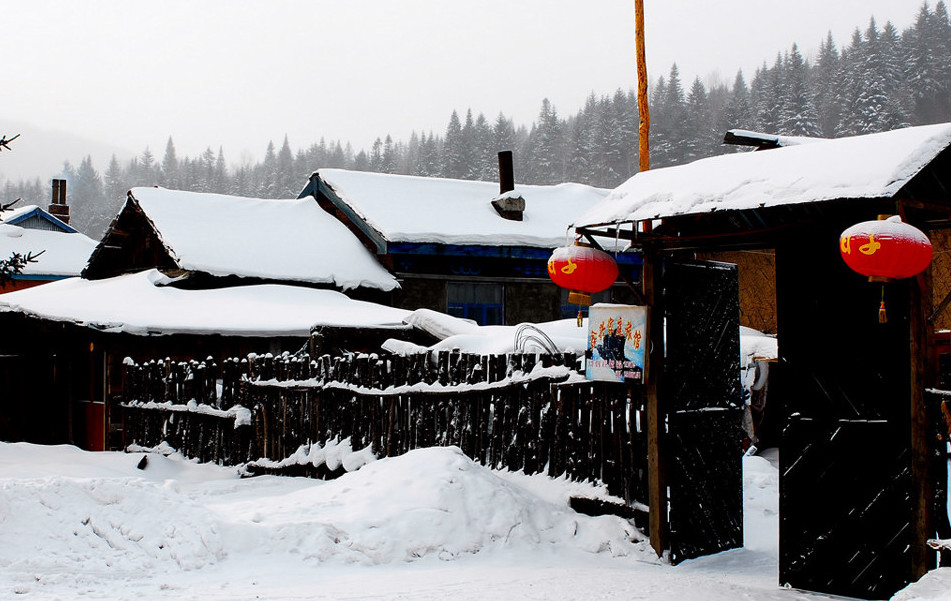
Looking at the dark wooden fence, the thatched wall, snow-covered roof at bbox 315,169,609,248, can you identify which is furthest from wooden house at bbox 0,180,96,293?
the thatched wall

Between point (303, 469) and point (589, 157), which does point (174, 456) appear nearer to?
point (303, 469)

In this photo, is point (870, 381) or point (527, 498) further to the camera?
point (527, 498)

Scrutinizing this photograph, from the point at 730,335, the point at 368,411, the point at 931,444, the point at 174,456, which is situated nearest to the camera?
the point at 931,444

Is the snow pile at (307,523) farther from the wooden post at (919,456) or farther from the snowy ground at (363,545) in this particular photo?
the wooden post at (919,456)

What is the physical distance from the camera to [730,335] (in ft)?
28.5

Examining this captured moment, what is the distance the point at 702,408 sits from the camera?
824 centimetres

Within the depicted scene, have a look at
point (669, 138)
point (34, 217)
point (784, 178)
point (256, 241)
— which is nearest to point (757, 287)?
point (256, 241)

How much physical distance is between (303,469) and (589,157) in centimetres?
7038

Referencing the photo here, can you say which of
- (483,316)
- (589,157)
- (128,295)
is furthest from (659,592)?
(589,157)

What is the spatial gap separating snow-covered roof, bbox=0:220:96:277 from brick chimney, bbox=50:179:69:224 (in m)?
2.60

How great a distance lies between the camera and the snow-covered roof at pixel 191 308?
16.2 metres

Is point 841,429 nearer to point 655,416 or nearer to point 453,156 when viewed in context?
point 655,416

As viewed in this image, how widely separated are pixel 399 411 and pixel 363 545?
121 inches

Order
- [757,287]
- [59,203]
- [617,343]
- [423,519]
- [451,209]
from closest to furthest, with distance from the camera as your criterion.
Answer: [423,519] < [617,343] < [757,287] < [451,209] < [59,203]
